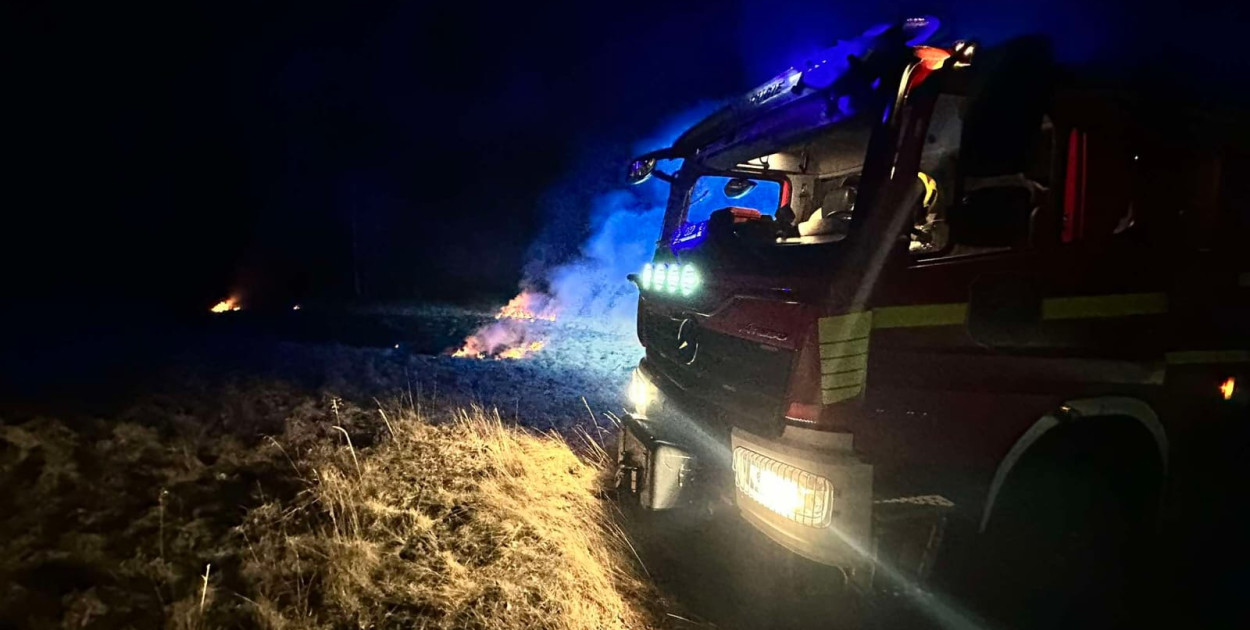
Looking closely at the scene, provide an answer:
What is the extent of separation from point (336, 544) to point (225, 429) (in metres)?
2.41

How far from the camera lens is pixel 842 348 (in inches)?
94.5

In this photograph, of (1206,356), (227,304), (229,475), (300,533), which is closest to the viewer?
(1206,356)

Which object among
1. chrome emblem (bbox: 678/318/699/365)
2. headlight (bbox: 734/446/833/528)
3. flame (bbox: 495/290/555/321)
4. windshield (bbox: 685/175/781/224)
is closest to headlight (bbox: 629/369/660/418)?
chrome emblem (bbox: 678/318/699/365)

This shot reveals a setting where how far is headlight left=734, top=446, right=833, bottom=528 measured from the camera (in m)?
2.39

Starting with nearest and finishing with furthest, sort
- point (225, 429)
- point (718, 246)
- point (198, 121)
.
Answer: point (718, 246) → point (225, 429) → point (198, 121)

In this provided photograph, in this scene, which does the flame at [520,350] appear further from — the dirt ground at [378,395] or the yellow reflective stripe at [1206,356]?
the yellow reflective stripe at [1206,356]

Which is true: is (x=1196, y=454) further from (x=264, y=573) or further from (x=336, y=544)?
(x=264, y=573)

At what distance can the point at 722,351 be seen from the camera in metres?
3.06

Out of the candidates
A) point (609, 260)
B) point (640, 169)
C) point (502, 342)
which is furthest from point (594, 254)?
point (640, 169)

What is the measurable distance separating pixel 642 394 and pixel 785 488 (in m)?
1.57

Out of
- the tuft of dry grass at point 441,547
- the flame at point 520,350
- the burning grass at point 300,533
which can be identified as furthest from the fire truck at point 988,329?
the flame at point 520,350

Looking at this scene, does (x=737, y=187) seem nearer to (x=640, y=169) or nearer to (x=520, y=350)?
(x=640, y=169)

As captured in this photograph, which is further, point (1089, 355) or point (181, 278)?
point (181, 278)

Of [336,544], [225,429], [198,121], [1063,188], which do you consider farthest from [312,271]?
[1063,188]
